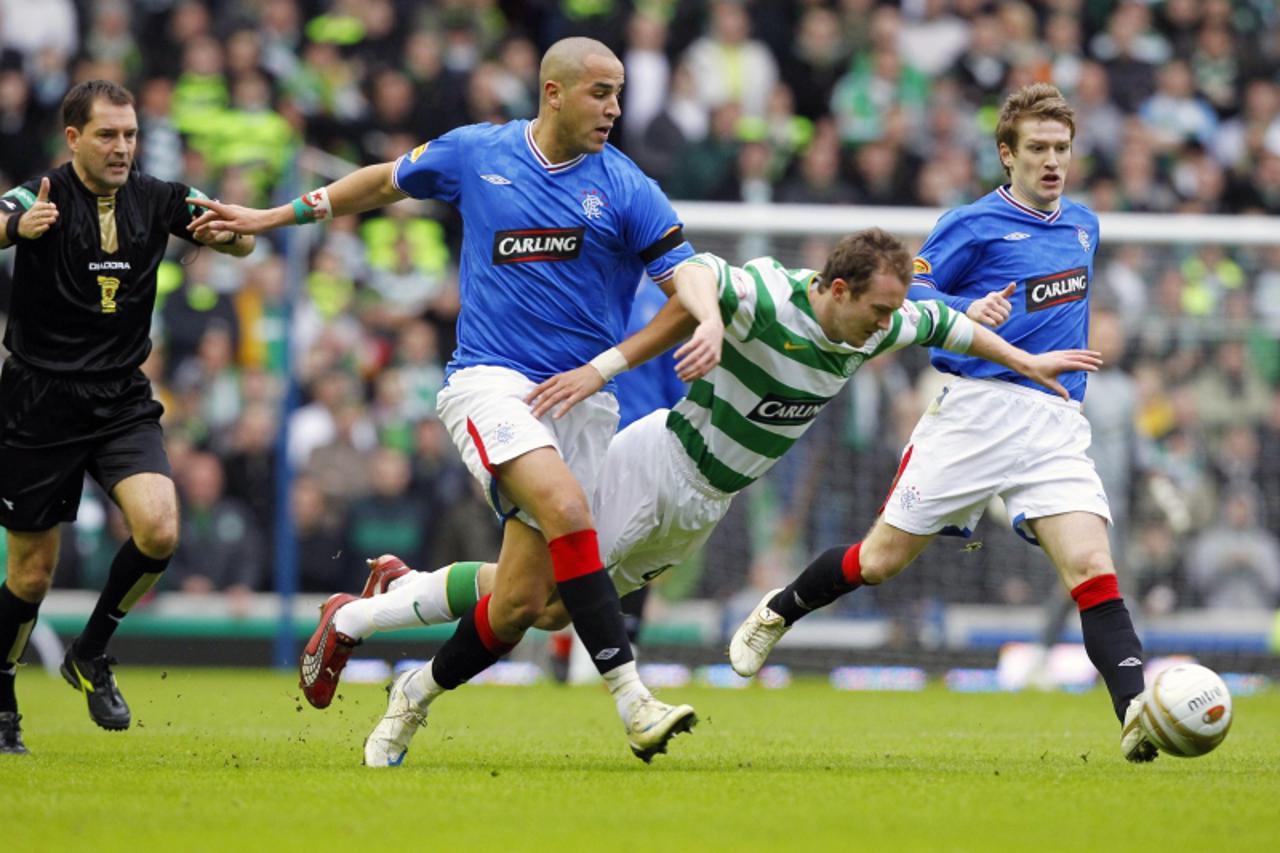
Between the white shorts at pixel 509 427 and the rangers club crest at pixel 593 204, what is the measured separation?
2.13ft

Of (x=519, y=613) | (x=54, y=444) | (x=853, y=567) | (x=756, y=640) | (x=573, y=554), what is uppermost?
(x=54, y=444)

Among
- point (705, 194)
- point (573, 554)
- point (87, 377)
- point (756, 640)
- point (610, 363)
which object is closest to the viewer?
point (573, 554)

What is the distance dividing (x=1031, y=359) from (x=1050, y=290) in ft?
1.87

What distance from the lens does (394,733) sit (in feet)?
24.7

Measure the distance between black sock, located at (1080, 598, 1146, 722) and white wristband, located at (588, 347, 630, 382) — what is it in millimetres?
2032

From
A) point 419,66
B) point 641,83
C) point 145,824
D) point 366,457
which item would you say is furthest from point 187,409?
point 145,824

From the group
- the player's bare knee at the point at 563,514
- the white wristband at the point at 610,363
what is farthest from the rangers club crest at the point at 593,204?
the player's bare knee at the point at 563,514

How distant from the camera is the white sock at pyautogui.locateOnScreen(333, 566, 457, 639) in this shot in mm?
7984

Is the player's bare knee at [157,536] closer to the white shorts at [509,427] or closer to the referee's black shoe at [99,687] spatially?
the referee's black shoe at [99,687]

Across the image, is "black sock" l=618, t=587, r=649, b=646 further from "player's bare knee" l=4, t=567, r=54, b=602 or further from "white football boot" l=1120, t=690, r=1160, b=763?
"white football boot" l=1120, t=690, r=1160, b=763

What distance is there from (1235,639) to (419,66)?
8.19m

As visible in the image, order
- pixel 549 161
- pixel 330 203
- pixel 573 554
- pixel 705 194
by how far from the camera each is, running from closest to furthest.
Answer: pixel 573 554 → pixel 549 161 → pixel 330 203 → pixel 705 194

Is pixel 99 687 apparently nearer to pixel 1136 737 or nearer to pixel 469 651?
pixel 469 651

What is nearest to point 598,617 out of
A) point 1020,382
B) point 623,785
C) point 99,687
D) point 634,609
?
point 623,785
